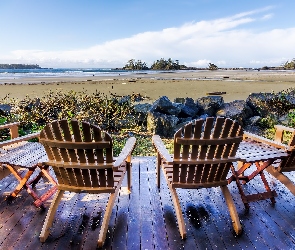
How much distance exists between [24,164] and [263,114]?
7.36m

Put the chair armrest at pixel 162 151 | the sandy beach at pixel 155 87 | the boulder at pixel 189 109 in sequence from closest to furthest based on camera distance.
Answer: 1. the chair armrest at pixel 162 151
2. the boulder at pixel 189 109
3. the sandy beach at pixel 155 87

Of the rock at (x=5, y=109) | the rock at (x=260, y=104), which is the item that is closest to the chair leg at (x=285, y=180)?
the rock at (x=260, y=104)

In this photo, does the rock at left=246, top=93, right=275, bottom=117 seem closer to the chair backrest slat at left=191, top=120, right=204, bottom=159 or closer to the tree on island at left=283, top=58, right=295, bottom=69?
the chair backrest slat at left=191, top=120, right=204, bottom=159

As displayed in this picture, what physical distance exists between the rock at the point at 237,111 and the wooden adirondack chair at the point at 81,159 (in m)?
6.00

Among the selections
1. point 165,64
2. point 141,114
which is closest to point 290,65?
point 165,64

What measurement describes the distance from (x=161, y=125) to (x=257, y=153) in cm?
397

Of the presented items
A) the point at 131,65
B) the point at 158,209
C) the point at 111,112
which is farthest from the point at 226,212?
the point at 131,65

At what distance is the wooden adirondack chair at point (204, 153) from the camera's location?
2607 millimetres

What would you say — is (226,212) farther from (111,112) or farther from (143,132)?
(111,112)

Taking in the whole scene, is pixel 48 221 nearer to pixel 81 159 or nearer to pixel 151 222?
pixel 81 159

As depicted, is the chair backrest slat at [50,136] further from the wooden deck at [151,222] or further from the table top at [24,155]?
the wooden deck at [151,222]

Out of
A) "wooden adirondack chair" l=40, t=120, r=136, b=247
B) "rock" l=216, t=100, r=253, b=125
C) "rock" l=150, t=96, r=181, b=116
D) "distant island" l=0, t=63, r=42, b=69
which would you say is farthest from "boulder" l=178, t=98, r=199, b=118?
"distant island" l=0, t=63, r=42, b=69

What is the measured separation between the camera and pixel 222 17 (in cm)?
2053

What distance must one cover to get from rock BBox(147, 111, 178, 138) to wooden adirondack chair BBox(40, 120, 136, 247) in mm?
4399
